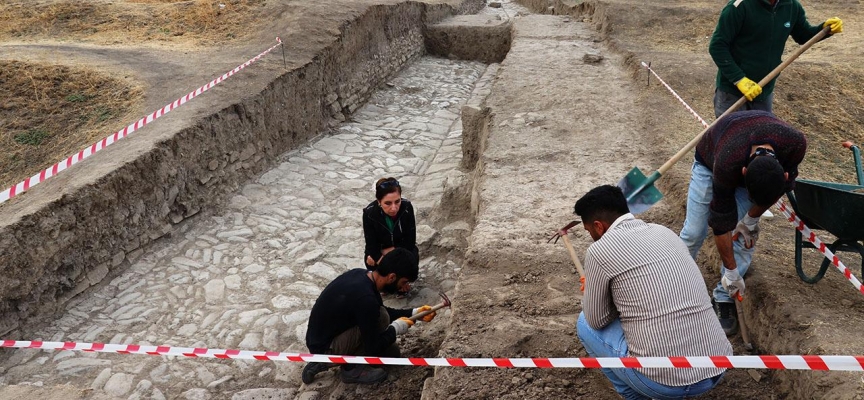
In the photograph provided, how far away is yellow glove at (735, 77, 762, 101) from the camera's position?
15.4 feet

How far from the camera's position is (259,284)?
640cm

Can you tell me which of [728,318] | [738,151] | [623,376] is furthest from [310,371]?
[738,151]

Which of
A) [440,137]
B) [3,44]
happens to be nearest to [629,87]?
[440,137]

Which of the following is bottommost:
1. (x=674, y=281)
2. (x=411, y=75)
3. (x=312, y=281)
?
(x=312, y=281)

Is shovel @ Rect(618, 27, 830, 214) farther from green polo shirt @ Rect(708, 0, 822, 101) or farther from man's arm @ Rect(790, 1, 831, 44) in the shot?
man's arm @ Rect(790, 1, 831, 44)

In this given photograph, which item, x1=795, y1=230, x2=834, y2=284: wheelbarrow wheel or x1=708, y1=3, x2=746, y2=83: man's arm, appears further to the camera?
x1=708, y1=3, x2=746, y2=83: man's arm

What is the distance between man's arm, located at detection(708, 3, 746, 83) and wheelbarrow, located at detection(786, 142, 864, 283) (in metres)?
1.12

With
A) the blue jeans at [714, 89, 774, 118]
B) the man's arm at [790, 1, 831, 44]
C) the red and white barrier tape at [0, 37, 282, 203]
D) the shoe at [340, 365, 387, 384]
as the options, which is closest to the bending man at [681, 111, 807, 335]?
the blue jeans at [714, 89, 774, 118]

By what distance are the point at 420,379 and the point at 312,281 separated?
7.80 ft

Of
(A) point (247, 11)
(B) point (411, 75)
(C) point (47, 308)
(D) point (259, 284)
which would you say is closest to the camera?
(C) point (47, 308)

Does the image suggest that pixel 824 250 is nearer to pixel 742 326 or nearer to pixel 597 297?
pixel 742 326

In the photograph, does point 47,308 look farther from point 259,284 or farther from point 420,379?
point 420,379

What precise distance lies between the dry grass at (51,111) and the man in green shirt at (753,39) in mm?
→ 6774

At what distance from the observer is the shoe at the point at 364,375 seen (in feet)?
15.1
